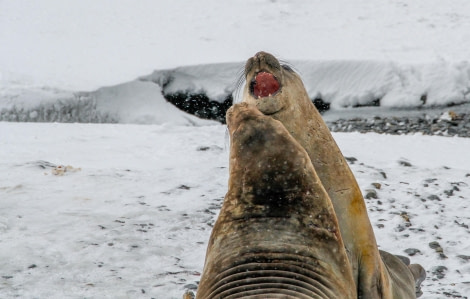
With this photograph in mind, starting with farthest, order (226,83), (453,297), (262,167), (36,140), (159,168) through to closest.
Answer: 1. (226,83)
2. (36,140)
3. (159,168)
4. (453,297)
5. (262,167)

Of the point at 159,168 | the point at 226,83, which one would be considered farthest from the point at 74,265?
the point at 226,83

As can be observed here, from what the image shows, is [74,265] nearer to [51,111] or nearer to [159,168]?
[159,168]

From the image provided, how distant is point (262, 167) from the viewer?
2805 millimetres

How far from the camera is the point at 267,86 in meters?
3.19

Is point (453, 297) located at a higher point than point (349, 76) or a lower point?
lower

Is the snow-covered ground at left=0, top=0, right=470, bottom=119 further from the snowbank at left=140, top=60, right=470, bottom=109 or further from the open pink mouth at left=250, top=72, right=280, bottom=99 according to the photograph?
the open pink mouth at left=250, top=72, right=280, bottom=99

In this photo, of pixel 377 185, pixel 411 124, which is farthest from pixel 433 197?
pixel 411 124

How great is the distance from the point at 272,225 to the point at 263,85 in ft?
2.21

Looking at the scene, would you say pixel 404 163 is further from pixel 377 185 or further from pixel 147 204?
pixel 147 204

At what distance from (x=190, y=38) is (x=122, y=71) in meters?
2.05

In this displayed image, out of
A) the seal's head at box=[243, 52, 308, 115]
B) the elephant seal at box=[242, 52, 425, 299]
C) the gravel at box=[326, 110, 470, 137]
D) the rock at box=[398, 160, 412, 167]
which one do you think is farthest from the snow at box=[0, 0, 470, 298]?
the seal's head at box=[243, 52, 308, 115]

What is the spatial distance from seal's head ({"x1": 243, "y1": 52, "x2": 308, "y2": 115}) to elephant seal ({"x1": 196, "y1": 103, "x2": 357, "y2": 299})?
0.23 m

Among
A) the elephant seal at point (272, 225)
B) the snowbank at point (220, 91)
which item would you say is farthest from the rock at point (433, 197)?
the snowbank at point (220, 91)

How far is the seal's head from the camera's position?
10.3 feet
